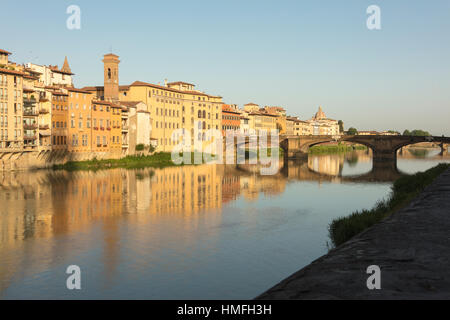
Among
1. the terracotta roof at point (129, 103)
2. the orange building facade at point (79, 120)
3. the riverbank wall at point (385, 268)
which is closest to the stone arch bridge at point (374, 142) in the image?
the terracotta roof at point (129, 103)

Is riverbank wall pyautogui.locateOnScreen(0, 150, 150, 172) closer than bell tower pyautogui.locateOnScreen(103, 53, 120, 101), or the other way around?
riverbank wall pyautogui.locateOnScreen(0, 150, 150, 172)

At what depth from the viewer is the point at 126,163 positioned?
206 ft

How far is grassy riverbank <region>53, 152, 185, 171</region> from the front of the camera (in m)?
56.1

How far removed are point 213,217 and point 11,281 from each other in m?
13.0

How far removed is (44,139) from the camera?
56.2 m

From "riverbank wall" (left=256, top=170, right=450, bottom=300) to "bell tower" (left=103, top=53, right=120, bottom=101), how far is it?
2604 inches

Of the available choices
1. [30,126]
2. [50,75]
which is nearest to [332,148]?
[50,75]

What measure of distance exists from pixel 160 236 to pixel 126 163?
44.1 m

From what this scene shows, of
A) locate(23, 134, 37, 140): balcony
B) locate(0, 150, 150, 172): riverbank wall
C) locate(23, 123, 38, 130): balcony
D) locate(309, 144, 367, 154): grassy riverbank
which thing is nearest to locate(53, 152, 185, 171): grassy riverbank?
locate(0, 150, 150, 172): riverbank wall

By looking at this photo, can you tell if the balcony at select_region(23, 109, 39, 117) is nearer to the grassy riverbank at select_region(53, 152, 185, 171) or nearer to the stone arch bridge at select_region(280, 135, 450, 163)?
the grassy riverbank at select_region(53, 152, 185, 171)

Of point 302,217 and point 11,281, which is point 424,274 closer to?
point 11,281

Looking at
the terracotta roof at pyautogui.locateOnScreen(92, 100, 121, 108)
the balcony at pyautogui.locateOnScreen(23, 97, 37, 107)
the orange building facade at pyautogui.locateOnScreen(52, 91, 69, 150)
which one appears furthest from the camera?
the terracotta roof at pyautogui.locateOnScreen(92, 100, 121, 108)
